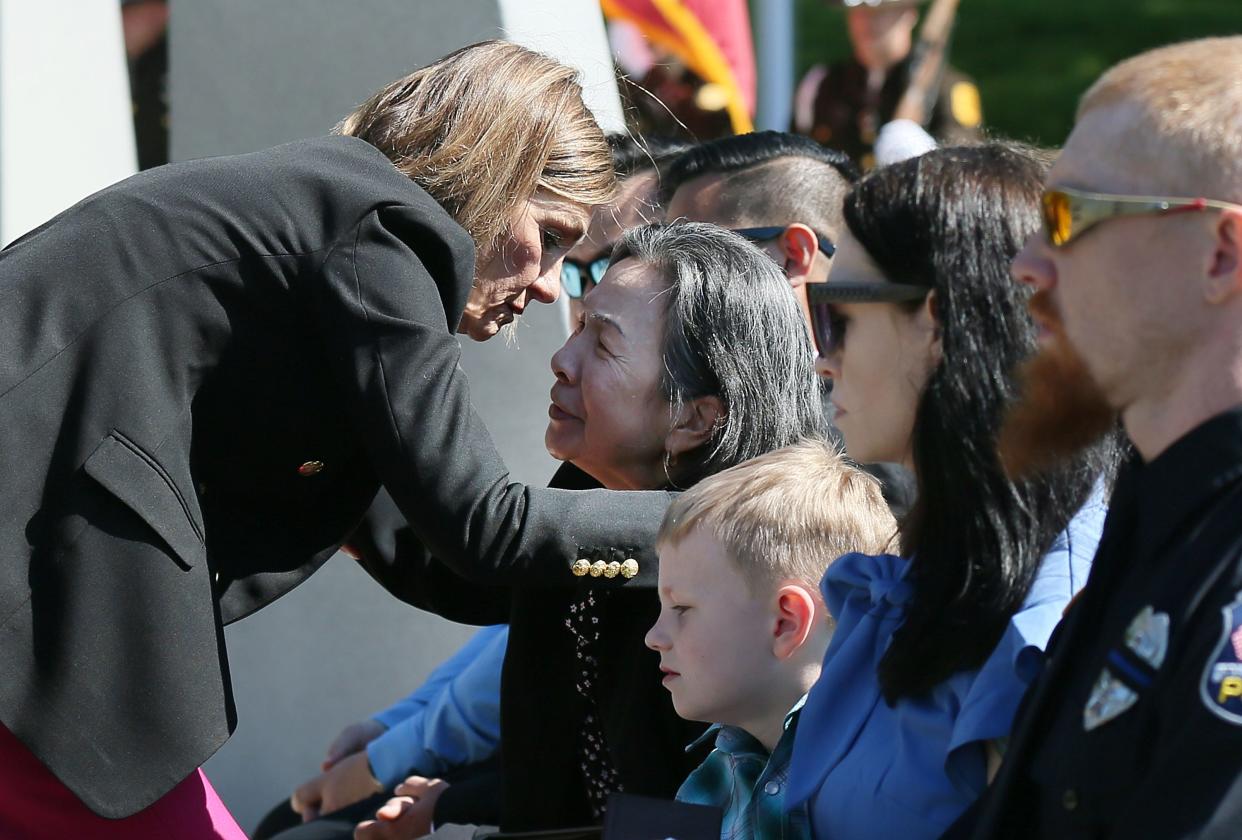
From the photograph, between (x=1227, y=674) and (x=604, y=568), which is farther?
(x=604, y=568)

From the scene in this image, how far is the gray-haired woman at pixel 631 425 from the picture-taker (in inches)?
96.0

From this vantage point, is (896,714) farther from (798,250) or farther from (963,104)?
(963,104)

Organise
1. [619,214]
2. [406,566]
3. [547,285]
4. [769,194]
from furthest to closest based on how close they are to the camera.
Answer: [619,214] → [769,194] → [406,566] → [547,285]

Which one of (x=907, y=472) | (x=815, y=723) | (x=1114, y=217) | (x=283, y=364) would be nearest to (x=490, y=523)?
(x=283, y=364)

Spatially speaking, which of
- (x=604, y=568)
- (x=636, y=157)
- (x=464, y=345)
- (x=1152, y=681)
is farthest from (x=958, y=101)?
(x=1152, y=681)

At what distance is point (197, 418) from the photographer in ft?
6.86

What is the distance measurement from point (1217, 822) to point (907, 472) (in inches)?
49.1

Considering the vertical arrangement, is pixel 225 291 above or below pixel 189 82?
above

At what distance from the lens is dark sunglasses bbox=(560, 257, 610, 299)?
11.7ft

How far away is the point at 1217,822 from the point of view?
1141 mm

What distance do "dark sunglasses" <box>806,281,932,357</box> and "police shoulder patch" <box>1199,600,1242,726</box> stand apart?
0.72 m

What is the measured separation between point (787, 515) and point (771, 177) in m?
1.63

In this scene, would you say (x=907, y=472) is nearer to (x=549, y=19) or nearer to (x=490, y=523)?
(x=490, y=523)

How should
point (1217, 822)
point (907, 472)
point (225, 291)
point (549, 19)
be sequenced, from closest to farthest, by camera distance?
point (1217, 822), point (225, 291), point (907, 472), point (549, 19)
